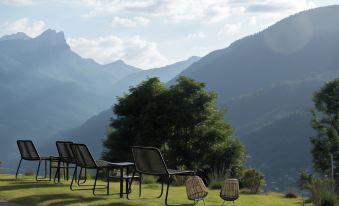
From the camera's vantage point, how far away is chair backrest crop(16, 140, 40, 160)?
1190 cm

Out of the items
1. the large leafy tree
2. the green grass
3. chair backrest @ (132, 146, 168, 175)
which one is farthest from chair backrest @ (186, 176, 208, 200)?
the large leafy tree

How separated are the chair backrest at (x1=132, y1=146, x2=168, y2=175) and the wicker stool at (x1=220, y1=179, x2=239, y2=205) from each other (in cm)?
125

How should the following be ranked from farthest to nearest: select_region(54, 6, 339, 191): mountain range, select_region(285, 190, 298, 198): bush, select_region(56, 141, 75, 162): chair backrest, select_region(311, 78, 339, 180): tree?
select_region(54, 6, 339, 191): mountain range → select_region(311, 78, 339, 180): tree → select_region(285, 190, 298, 198): bush → select_region(56, 141, 75, 162): chair backrest

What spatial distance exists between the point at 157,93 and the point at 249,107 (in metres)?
125

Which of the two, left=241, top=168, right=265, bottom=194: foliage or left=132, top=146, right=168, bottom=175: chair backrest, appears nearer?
left=132, top=146, right=168, bottom=175: chair backrest

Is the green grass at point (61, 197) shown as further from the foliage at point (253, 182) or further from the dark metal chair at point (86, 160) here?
the foliage at point (253, 182)

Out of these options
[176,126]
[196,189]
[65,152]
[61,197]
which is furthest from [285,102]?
[61,197]

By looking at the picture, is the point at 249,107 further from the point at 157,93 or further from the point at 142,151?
the point at 142,151

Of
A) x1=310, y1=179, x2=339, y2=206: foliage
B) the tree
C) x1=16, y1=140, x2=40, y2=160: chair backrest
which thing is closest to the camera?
x1=310, y1=179, x2=339, y2=206: foliage

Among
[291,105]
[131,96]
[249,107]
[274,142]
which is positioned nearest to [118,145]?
[131,96]

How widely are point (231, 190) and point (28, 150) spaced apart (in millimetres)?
5413

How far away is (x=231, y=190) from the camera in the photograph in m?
8.71

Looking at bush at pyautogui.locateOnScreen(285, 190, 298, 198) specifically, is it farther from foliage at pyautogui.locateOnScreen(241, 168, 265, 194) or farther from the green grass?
the green grass

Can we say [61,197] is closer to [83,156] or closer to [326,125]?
[83,156]
